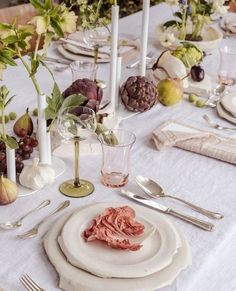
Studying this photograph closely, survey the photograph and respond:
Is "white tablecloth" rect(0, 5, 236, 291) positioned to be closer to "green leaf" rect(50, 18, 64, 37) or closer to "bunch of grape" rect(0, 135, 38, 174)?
"bunch of grape" rect(0, 135, 38, 174)

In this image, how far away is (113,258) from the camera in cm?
88

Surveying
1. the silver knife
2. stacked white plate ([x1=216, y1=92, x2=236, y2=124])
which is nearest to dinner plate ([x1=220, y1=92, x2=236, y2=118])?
stacked white plate ([x1=216, y1=92, x2=236, y2=124])

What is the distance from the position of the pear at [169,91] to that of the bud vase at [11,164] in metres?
0.60

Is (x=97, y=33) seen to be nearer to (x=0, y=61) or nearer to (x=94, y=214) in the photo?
(x=0, y=61)

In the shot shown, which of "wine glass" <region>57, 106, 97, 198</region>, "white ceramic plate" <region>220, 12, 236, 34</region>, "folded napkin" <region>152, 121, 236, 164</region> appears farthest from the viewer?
"white ceramic plate" <region>220, 12, 236, 34</region>

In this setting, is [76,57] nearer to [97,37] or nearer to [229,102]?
[97,37]

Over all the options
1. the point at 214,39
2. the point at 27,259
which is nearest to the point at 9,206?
the point at 27,259

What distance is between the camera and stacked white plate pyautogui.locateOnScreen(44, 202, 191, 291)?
830 mm

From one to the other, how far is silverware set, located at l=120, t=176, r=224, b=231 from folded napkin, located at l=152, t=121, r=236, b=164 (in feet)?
0.60

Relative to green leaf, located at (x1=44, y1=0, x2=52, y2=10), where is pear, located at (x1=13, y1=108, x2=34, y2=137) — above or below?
below

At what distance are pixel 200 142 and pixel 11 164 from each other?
0.48 metres

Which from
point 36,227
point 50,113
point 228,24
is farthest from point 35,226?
point 228,24

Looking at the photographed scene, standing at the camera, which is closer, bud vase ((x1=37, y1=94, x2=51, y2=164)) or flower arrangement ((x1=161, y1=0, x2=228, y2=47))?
bud vase ((x1=37, y1=94, x2=51, y2=164))

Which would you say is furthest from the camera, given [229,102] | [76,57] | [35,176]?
[76,57]
